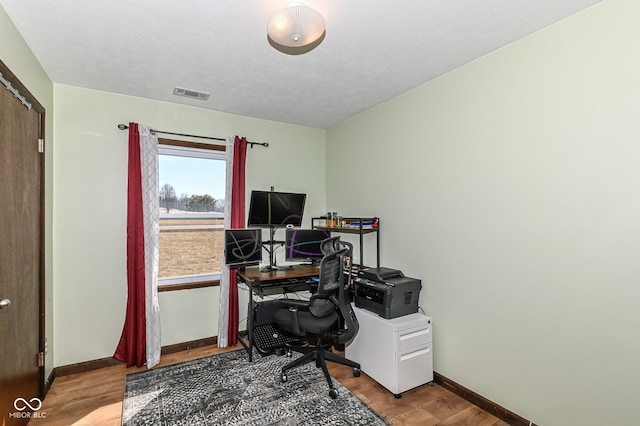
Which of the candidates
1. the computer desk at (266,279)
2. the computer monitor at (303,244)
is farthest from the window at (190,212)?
the computer monitor at (303,244)

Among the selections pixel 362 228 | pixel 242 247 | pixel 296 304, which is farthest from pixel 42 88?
pixel 362 228

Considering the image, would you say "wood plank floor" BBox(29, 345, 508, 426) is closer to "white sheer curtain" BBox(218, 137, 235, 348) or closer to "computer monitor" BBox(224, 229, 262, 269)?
"white sheer curtain" BBox(218, 137, 235, 348)

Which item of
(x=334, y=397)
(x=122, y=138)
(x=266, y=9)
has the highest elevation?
(x=266, y=9)

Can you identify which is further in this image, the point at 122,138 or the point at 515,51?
the point at 122,138

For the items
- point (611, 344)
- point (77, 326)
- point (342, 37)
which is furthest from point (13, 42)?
point (611, 344)

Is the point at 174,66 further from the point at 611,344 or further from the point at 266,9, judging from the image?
the point at 611,344

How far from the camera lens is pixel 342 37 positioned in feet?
6.66

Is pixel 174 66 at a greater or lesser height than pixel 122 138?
greater

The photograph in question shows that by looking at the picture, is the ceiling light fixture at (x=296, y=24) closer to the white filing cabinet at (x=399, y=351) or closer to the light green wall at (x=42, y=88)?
A: the light green wall at (x=42, y=88)

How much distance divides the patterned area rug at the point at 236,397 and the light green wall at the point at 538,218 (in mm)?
981

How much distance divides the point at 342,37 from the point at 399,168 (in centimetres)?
139

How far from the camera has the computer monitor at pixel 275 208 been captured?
11.5 ft

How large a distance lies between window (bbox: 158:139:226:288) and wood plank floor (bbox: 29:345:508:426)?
1.00 m

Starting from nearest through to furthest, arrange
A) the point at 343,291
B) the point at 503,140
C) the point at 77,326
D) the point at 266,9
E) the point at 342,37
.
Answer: the point at 266,9 → the point at 342,37 → the point at 503,140 → the point at 343,291 → the point at 77,326
